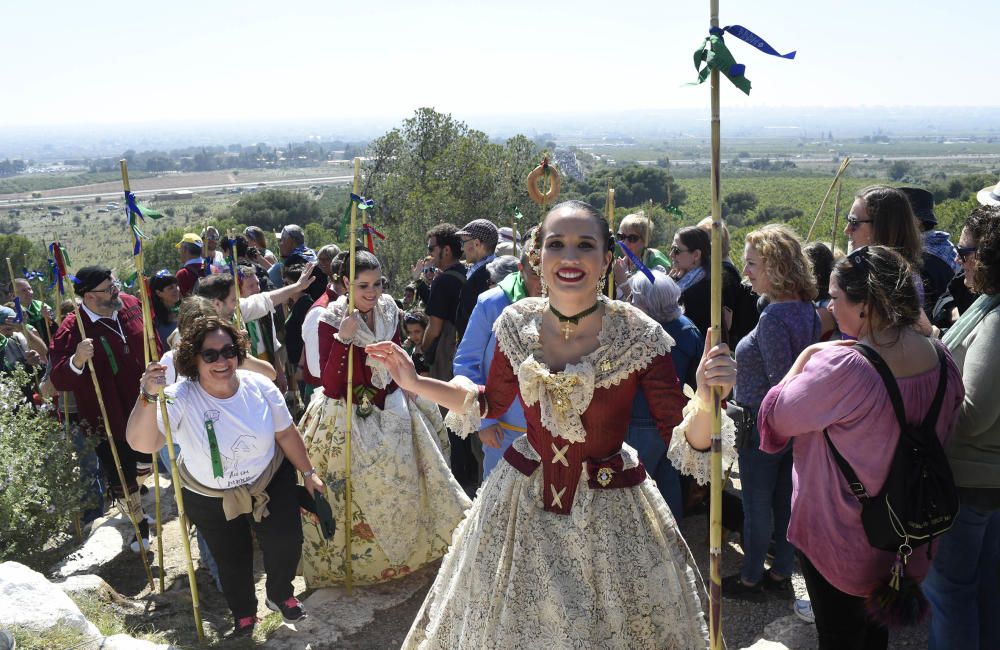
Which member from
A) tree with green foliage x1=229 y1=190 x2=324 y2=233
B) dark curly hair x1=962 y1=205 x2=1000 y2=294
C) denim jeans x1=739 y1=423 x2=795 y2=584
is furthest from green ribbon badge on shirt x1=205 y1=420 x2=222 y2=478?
tree with green foliage x1=229 y1=190 x2=324 y2=233

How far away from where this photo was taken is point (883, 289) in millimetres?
2635

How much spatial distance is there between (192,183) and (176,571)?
404 ft

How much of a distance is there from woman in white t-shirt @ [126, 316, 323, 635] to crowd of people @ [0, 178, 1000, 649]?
1 cm

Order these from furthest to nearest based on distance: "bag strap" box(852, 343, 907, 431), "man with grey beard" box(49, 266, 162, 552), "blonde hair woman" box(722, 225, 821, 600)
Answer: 1. "man with grey beard" box(49, 266, 162, 552)
2. "blonde hair woman" box(722, 225, 821, 600)
3. "bag strap" box(852, 343, 907, 431)

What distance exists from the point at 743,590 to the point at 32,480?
435 cm

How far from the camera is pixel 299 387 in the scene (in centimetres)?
813

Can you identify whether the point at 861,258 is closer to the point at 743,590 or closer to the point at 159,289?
the point at 743,590

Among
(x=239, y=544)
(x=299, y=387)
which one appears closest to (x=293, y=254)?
(x=299, y=387)

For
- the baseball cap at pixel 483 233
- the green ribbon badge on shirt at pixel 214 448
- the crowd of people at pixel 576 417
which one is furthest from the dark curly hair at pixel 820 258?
the green ribbon badge on shirt at pixel 214 448

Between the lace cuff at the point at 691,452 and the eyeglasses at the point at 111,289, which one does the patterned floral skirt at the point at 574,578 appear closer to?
the lace cuff at the point at 691,452

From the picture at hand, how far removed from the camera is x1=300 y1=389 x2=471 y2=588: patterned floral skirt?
472 centimetres

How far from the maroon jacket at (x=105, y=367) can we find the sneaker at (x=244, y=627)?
2.07 meters

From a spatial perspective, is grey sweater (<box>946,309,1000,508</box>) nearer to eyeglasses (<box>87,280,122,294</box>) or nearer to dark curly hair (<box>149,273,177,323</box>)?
eyeglasses (<box>87,280,122,294</box>)

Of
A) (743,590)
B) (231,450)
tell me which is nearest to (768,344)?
(743,590)
